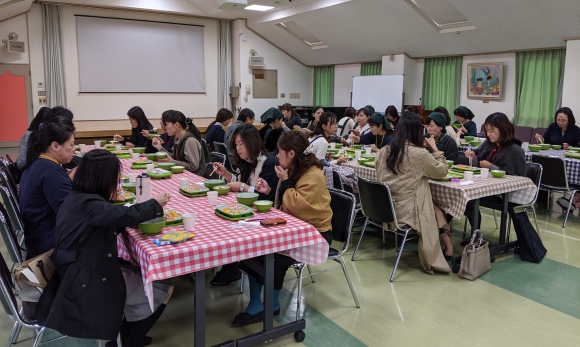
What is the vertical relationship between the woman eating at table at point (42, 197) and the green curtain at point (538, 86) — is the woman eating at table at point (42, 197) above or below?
below

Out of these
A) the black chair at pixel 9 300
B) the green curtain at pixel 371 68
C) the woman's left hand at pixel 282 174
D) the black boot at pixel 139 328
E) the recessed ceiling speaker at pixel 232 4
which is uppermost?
the recessed ceiling speaker at pixel 232 4

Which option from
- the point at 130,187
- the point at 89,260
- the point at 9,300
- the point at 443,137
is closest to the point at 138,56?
the point at 443,137

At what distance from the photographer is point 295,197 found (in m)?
2.66

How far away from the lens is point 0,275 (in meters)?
1.89

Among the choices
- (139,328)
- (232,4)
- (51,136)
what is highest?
(232,4)

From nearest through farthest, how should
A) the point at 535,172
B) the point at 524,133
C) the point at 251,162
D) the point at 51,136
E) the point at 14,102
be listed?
the point at 51,136, the point at 251,162, the point at 535,172, the point at 524,133, the point at 14,102

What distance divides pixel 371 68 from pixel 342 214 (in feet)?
29.3

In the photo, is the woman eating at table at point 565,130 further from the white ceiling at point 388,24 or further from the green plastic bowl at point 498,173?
the green plastic bowl at point 498,173

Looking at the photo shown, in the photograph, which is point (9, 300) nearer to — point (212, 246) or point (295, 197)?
point (212, 246)

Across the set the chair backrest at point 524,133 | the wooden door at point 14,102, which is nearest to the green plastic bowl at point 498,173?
the chair backrest at point 524,133

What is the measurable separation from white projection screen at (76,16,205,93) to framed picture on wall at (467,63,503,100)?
644cm

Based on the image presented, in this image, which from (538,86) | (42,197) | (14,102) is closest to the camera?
(42,197)

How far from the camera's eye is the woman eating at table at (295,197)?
2.66 metres

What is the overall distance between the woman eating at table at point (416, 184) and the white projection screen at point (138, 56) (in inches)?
335
